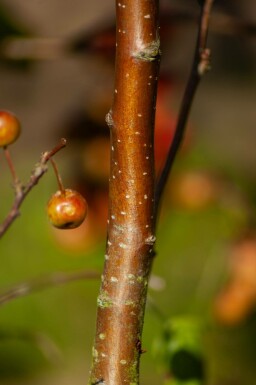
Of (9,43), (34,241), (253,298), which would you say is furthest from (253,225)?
(34,241)

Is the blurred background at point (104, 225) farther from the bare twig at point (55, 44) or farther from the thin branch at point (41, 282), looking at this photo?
the thin branch at point (41, 282)

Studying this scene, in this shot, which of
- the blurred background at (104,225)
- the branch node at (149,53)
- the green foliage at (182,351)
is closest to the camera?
the branch node at (149,53)

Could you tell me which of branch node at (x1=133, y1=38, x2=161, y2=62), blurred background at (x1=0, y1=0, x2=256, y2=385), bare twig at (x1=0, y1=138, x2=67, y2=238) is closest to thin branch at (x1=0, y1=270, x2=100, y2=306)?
bare twig at (x1=0, y1=138, x2=67, y2=238)

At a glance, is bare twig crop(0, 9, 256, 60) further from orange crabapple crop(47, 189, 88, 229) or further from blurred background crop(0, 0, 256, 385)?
orange crabapple crop(47, 189, 88, 229)

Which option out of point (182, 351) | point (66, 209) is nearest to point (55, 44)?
point (182, 351)

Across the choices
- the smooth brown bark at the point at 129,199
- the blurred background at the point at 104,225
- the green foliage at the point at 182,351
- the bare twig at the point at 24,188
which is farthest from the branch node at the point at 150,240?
the blurred background at the point at 104,225

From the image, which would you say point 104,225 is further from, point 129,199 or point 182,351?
point 129,199

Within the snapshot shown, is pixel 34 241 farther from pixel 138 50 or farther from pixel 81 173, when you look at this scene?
pixel 138 50
